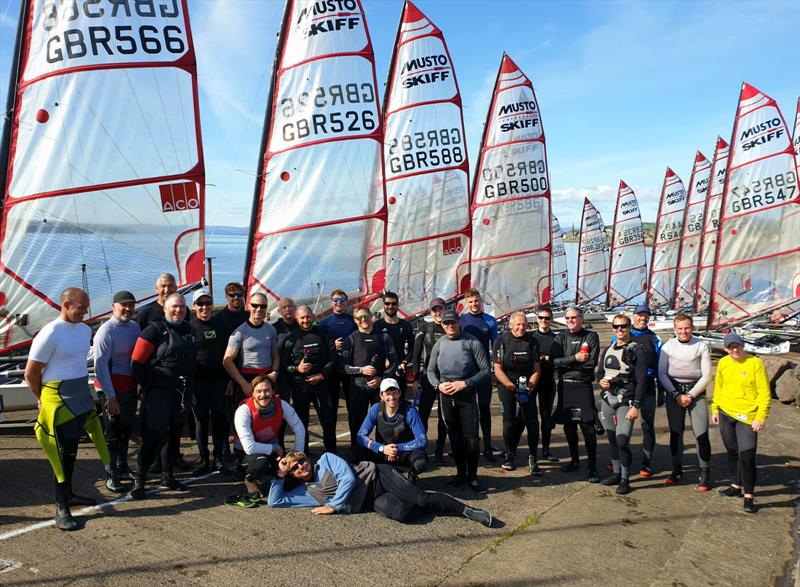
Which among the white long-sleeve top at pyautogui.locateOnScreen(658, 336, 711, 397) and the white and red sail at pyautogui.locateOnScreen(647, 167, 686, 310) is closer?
the white long-sleeve top at pyautogui.locateOnScreen(658, 336, 711, 397)

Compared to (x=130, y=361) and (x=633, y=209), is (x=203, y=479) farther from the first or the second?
(x=633, y=209)

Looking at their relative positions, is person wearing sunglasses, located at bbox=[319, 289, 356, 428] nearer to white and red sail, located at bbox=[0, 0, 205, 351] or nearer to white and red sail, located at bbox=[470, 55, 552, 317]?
white and red sail, located at bbox=[0, 0, 205, 351]

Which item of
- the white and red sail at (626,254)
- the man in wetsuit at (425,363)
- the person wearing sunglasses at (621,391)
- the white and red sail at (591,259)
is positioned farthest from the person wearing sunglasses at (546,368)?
the white and red sail at (591,259)

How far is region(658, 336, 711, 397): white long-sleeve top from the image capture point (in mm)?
5410

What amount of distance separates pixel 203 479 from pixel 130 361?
1323mm

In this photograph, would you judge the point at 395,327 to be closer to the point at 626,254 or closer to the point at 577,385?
the point at 577,385

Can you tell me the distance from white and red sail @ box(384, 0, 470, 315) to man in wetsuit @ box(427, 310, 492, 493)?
9693 mm

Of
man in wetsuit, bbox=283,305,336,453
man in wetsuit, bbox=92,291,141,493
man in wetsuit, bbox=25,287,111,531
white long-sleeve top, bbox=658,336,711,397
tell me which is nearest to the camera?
man in wetsuit, bbox=25,287,111,531

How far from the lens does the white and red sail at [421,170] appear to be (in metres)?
14.7

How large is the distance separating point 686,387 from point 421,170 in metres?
10.6

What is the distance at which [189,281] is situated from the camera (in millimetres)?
8945

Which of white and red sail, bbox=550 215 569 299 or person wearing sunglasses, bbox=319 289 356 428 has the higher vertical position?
white and red sail, bbox=550 215 569 299

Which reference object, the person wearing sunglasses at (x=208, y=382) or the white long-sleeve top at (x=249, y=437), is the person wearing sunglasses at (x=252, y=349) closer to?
the person wearing sunglasses at (x=208, y=382)

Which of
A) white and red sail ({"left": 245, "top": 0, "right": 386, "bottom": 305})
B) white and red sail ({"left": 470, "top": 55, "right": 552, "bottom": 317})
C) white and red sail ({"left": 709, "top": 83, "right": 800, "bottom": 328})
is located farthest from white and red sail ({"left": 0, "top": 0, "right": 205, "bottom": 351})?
white and red sail ({"left": 709, "top": 83, "right": 800, "bottom": 328})
